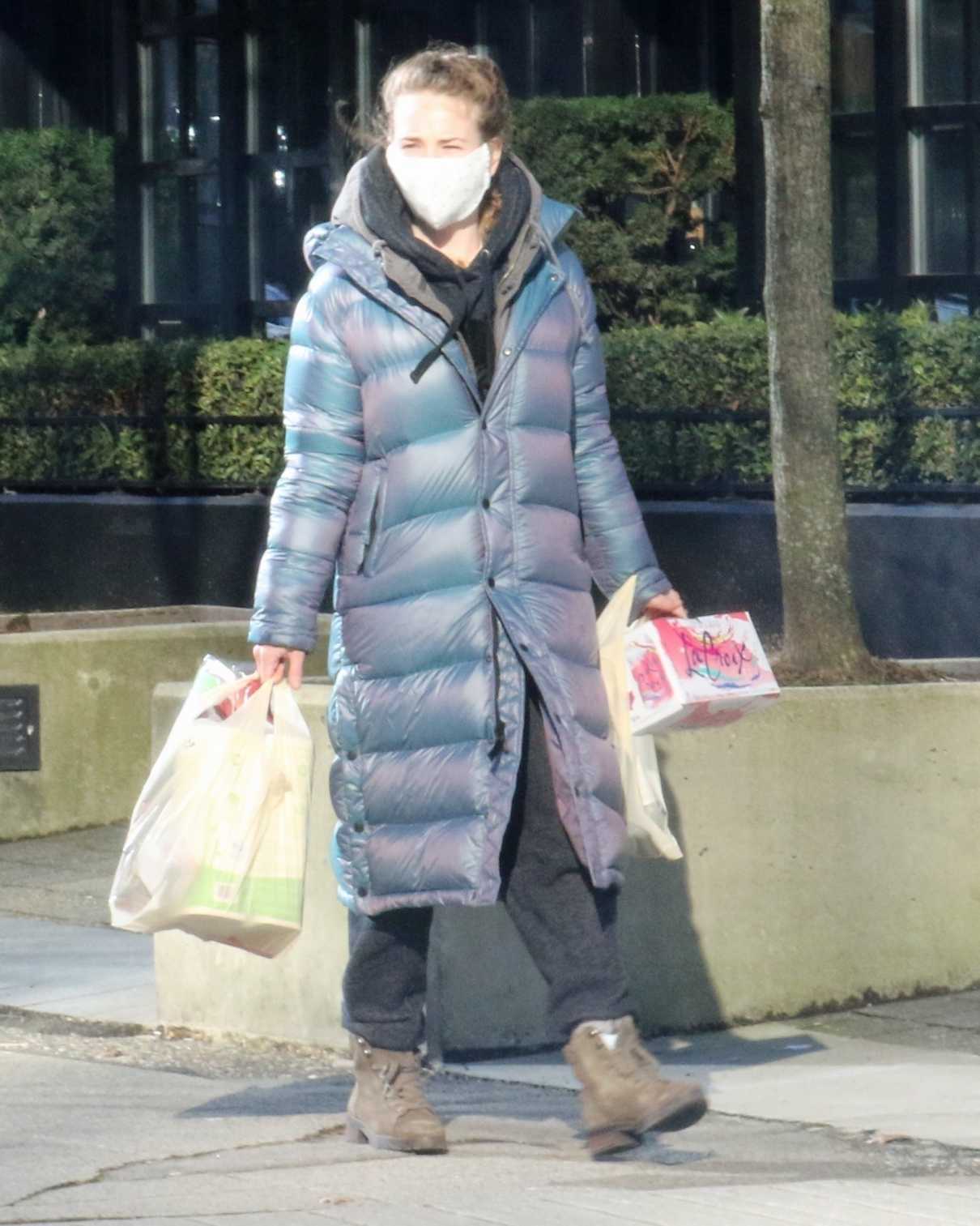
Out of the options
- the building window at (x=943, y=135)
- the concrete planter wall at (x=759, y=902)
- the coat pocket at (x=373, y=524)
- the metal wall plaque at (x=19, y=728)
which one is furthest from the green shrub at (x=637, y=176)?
the coat pocket at (x=373, y=524)

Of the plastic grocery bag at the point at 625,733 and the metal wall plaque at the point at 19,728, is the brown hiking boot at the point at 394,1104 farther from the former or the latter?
the metal wall plaque at the point at 19,728

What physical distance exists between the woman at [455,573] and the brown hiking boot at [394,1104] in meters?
0.02

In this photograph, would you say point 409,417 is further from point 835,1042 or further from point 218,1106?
point 835,1042

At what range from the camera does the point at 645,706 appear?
455 centimetres

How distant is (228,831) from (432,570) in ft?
2.04

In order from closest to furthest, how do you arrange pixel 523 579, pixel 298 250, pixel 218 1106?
1. pixel 523 579
2. pixel 218 1106
3. pixel 298 250

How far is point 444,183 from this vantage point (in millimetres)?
4367

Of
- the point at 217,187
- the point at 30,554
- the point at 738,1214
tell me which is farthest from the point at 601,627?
the point at 217,187

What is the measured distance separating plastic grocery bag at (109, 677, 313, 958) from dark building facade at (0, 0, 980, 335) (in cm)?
720

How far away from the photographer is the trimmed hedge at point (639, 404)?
9.70m

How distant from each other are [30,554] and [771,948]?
899 cm

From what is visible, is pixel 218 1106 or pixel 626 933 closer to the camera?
pixel 218 1106

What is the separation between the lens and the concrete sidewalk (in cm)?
409

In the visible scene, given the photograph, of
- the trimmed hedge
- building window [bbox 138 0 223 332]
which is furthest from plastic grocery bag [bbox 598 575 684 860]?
building window [bbox 138 0 223 332]
